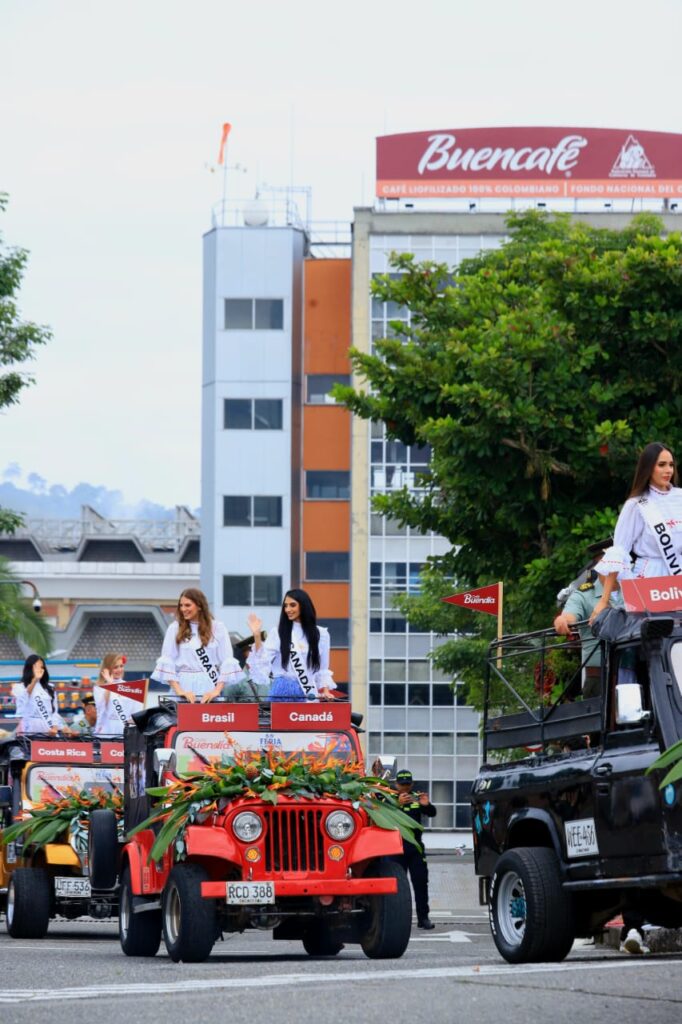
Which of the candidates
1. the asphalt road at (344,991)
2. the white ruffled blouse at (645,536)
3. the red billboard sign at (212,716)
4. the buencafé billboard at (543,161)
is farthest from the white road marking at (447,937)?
the buencafé billboard at (543,161)

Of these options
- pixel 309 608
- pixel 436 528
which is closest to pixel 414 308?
pixel 436 528

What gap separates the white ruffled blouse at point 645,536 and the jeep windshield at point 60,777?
7.98 m

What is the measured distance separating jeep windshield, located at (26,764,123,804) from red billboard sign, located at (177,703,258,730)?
4.58m

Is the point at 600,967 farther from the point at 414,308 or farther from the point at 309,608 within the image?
the point at 414,308

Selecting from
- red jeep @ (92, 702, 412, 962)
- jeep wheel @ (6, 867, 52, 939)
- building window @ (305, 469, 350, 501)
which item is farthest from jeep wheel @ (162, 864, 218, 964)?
building window @ (305, 469, 350, 501)

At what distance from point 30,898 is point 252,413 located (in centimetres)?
5305

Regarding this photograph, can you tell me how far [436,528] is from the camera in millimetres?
25953

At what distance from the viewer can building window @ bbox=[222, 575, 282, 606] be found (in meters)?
71.2

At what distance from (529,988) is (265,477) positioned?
61.3 m

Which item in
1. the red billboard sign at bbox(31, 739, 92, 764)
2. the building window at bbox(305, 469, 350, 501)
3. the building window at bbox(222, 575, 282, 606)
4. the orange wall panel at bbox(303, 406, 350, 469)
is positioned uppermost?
the orange wall panel at bbox(303, 406, 350, 469)

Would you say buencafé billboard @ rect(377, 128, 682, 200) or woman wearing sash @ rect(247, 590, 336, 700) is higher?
buencafé billboard @ rect(377, 128, 682, 200)

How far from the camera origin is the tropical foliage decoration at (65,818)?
18.3m

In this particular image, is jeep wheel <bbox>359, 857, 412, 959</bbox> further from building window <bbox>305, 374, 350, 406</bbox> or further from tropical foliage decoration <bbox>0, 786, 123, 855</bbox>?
building window <bbox>305, 374, 350, 406</bbox>

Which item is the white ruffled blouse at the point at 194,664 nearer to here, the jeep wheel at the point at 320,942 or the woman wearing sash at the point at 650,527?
the jeep wheel at the point at 320,942
